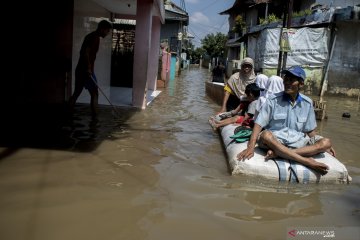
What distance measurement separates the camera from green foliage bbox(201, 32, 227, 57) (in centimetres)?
5588

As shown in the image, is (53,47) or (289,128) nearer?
(289,128)

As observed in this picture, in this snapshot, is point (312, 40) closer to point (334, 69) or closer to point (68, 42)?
point (334, 69)

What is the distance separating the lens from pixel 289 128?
4.75m

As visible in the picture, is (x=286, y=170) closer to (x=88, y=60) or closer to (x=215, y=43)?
(x=88, y=60)

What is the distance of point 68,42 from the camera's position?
846 centimetres

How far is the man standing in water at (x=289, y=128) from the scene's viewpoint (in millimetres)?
4430

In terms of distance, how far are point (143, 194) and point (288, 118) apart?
2090 mm

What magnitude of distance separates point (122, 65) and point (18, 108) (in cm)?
756

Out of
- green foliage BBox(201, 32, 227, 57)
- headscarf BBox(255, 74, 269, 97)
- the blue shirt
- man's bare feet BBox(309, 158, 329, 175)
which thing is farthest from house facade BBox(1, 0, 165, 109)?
green foliage BBox(201, 32, 227, 57)

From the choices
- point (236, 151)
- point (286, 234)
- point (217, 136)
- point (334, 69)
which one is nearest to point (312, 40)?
point (334, 69)

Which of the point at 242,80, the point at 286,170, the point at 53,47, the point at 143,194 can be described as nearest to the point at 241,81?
the point at 242,80

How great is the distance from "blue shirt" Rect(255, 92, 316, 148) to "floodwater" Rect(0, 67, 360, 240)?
62 centimetres

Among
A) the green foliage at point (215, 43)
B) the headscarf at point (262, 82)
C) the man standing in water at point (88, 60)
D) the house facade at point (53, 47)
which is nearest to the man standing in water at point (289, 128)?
the headscarf at point (262, 82)

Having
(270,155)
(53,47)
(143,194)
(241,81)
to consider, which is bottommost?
(143,194)
